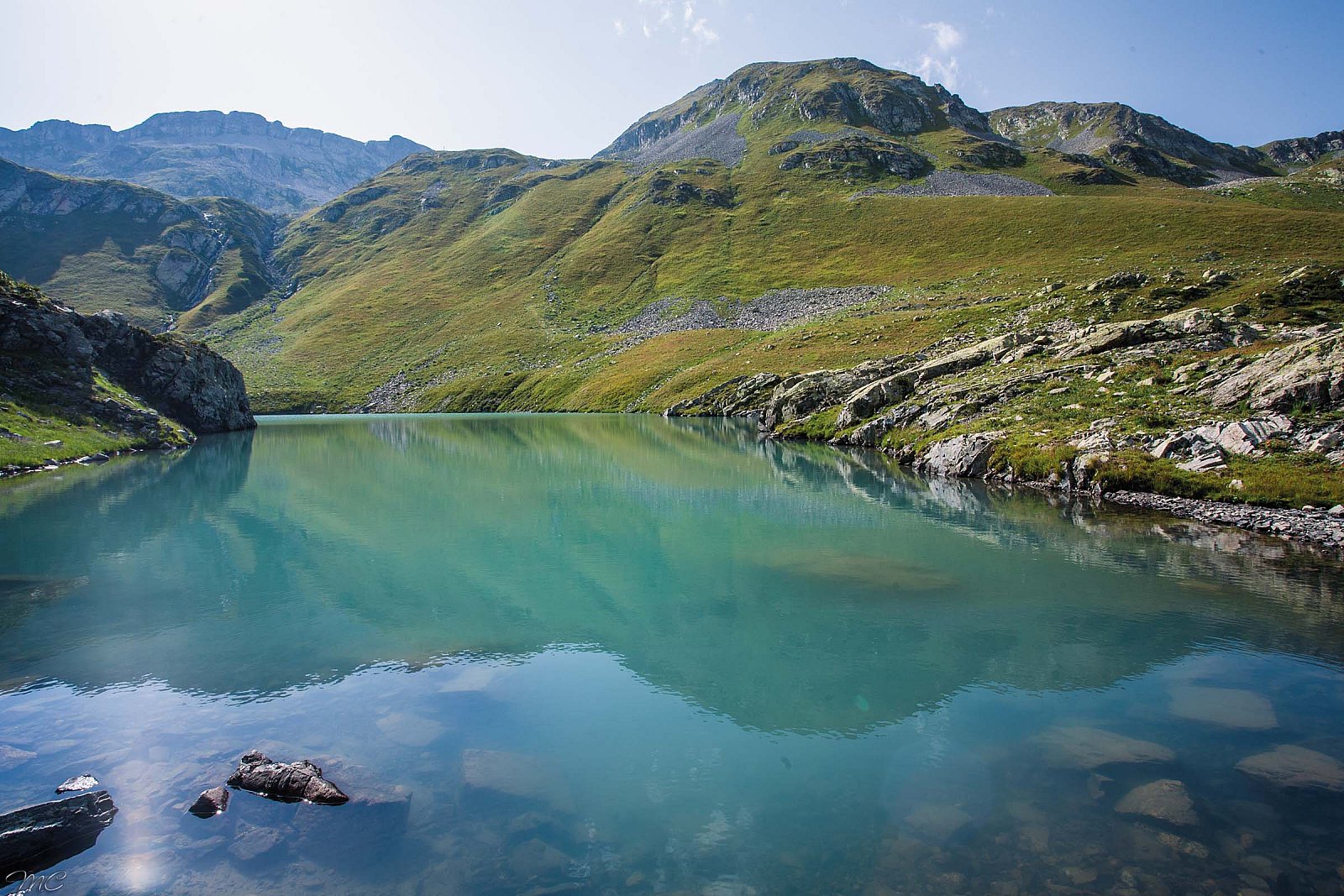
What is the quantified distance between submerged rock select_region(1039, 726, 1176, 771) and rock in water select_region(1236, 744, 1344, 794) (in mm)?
1144

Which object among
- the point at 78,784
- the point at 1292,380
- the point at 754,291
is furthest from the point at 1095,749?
the point at 754,291

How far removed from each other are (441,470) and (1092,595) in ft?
146

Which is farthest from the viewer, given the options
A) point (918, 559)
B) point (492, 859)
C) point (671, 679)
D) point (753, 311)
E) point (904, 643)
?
point (753, 311)

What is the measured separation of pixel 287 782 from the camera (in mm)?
9680

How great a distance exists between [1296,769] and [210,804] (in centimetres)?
1708

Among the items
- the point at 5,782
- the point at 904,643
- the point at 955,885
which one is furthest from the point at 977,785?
the point at 5,782

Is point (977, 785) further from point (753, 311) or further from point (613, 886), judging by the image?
point (753, 311)

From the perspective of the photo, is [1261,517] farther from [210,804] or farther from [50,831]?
[50,831]

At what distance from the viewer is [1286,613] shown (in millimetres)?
17078

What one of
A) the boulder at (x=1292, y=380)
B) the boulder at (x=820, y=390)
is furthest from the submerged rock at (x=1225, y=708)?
the boulder at (x=820, y=390)

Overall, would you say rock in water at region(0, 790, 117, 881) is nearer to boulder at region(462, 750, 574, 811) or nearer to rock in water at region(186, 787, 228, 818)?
rock in water at region(186, 787, 228, 818)

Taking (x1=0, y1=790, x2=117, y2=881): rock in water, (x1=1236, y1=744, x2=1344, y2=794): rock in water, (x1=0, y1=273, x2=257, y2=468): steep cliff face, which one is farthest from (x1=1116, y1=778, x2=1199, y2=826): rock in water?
(x1=0, y1=273, x2=257, y2=468): steep cliff face

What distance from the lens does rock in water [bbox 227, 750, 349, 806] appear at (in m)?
9.48

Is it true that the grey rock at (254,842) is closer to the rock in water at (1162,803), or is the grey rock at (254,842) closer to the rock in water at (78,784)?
the rock in water at (78,784)
